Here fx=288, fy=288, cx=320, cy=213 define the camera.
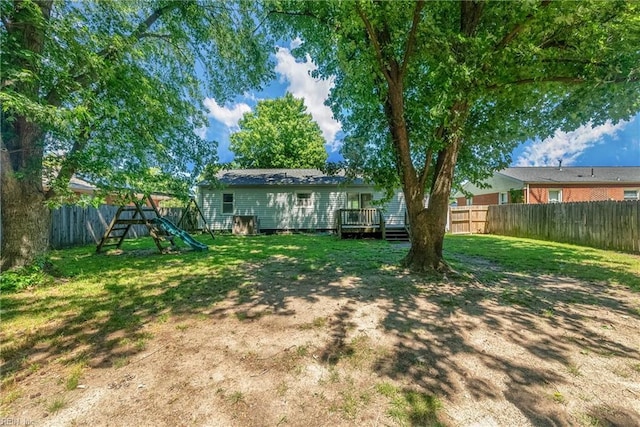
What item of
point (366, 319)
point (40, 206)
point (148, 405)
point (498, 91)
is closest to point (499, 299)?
point (366, 319)

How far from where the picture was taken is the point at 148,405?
2.05m

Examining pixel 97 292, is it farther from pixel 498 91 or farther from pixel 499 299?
pixel 498 91

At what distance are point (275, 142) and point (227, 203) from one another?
42.5 feet

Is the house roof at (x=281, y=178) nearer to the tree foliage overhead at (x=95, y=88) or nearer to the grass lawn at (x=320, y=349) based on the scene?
the tree foliage overhead at (x=95, y=88)

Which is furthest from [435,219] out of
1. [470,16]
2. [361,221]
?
[361,221]

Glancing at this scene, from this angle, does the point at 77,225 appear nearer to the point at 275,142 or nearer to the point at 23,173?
the point at 23,173

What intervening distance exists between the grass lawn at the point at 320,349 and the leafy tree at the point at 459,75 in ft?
7.33

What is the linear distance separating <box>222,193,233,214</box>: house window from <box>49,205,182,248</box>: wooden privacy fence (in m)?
5.42

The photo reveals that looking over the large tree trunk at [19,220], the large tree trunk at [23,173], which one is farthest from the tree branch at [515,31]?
the large tree trunk at [19,220]

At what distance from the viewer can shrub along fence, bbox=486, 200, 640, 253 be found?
8773mm

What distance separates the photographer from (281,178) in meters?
16.7

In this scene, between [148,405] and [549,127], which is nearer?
[148,405]

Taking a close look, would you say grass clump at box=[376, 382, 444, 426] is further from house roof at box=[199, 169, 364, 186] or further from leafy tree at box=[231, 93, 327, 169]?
leafy tree at box=[231, 93, 327, 169]

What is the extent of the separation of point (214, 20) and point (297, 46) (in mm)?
2745
